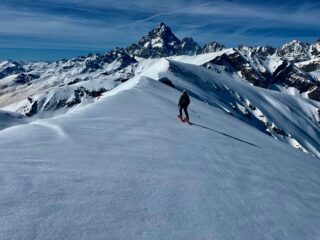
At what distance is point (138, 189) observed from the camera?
9.49 meters

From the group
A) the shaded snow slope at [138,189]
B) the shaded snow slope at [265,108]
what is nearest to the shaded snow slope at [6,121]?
the shaded snow slope at [138,189]

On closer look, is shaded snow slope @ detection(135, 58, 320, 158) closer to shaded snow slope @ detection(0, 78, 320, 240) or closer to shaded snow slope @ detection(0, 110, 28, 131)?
A: shaded snow slope @ detection(0, 110, 28, 131)

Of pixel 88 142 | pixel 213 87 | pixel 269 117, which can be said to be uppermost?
pixel 88 142

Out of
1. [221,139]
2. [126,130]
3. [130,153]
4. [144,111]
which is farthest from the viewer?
[144,111]

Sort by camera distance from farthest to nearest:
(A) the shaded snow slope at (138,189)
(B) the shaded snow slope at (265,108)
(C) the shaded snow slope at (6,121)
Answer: (B) the shaded snow slope at (265,108) → (C) the shaded snow slope at (6,121) → (A) the shaded snow slope at (138,189)

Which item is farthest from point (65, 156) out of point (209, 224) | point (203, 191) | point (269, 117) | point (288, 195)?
point (269, 117)

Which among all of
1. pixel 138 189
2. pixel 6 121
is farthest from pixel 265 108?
pixel 138 189

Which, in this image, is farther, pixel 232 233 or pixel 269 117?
pixel 269 117

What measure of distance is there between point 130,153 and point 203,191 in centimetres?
315

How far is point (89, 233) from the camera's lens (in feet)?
23.5

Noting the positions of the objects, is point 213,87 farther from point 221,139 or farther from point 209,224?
point 209,224

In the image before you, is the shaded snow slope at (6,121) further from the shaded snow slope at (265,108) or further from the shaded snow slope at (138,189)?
the shaded snow slope at (265,108)

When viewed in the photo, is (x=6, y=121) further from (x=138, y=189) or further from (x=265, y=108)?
(x=265, y=108)

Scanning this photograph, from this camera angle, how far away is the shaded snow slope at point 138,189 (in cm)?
759
